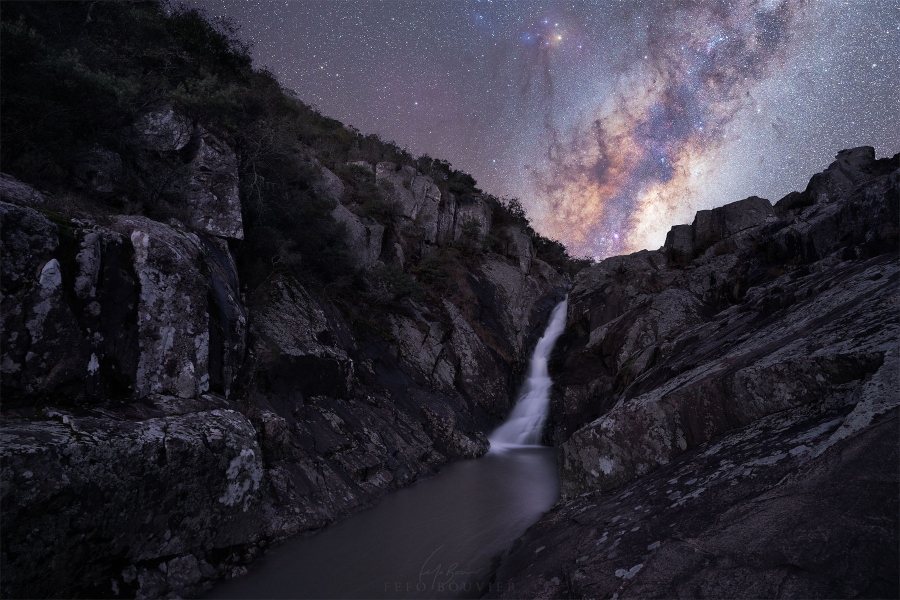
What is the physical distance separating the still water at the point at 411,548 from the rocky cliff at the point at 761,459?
44.1 inches

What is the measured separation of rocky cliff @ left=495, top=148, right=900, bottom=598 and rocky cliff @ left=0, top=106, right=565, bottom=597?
4908mm

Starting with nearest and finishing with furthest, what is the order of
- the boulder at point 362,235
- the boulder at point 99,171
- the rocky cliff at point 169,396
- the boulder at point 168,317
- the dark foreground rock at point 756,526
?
the dark foreground rock at point 756,526, the rocky cliff at point 169,396, the boulder at point 168,317, the boulder at point 99,171, the boulder at point 362,235

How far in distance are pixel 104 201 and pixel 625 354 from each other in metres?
17.7

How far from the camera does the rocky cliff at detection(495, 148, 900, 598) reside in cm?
326

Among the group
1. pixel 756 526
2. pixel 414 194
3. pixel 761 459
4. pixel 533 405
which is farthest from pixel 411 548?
pixel 414 194

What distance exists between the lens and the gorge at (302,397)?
14.3 ft

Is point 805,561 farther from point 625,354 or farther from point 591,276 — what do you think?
point 591,276

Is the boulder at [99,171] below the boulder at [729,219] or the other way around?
the other way around

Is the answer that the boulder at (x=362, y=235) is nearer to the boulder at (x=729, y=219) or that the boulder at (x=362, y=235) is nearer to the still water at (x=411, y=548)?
the still water at (x=411, y=548)

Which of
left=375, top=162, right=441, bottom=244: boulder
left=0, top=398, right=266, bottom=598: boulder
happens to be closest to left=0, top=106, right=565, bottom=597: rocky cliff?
left=0, top=398, right=266, bottom=598: boulder

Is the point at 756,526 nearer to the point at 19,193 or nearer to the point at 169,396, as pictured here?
the point at 169,396

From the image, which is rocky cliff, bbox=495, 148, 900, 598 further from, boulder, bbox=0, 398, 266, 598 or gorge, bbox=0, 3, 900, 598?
boulder, bbox=0, 398, 266, 598

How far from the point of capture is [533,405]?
75.6ft

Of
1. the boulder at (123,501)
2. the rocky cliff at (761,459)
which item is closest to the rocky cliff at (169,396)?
the boulder at (123,501)
